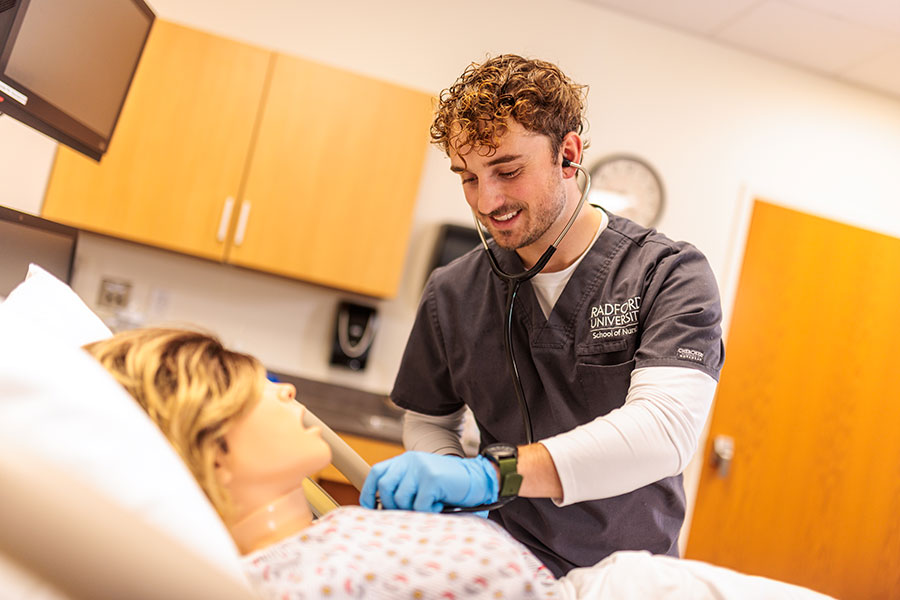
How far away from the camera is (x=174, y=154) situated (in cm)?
254

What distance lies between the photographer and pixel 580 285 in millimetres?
1383

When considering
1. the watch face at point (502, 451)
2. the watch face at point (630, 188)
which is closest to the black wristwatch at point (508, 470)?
the watch face at point (502, 451)

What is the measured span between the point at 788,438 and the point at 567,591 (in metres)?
2.51

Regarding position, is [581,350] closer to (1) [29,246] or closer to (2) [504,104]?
(2) [504,104]

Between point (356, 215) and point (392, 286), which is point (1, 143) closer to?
point (356, 215)

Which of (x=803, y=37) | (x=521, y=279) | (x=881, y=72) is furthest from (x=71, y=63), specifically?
(x=881, y=72)

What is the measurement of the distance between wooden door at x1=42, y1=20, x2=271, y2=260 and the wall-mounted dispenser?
1.80 feet

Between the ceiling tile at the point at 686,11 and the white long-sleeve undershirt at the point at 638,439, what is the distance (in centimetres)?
224

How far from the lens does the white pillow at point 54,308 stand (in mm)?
1005

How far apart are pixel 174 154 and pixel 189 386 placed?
1.90 meters

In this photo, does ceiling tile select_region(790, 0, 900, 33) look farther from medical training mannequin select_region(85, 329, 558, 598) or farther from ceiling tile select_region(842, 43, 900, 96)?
medical training mannequin select_region(85, 329, 558, 598)

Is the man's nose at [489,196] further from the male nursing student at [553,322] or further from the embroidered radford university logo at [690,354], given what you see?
the embroidered radford university logo at [690,354]

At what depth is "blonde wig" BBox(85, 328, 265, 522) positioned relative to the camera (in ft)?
2.74

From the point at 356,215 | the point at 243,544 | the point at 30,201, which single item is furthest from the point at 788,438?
the point at 30,201
